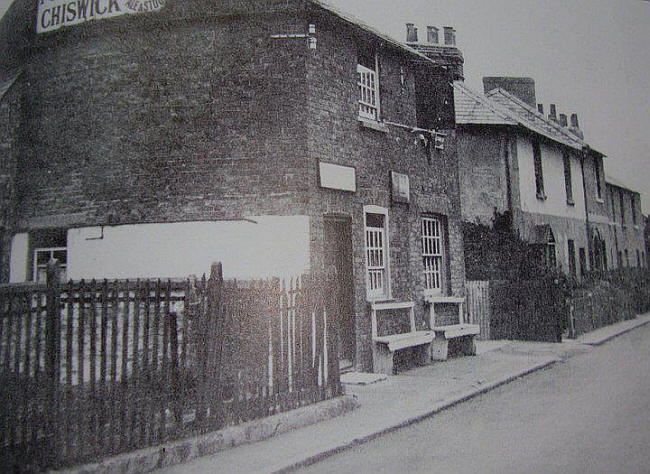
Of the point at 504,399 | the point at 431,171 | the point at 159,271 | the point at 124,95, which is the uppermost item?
the point at 124,95

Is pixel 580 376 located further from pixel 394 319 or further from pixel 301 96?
pixel 301 96

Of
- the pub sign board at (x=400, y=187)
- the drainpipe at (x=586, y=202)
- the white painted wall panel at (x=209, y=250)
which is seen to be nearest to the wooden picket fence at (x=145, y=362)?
the white painted wall panel at (x=209, y=250)

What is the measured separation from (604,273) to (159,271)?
16.3m

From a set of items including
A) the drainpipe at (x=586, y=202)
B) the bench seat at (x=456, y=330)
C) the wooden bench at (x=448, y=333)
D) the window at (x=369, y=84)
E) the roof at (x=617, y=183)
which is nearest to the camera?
the window at (x=369, y=84)

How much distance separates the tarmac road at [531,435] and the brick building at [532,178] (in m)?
9.13

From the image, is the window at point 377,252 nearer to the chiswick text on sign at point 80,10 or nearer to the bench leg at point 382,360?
the bench leg at point 382,360

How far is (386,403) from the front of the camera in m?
7.75

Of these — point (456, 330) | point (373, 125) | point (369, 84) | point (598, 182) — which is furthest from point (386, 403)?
point (598, 182)

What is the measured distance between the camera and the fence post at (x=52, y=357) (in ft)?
15.0

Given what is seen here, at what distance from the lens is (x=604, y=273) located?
63.3 feet

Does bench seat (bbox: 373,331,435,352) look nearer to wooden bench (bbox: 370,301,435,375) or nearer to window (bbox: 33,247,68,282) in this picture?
wooden bench (bbox: 370,301,435,375)

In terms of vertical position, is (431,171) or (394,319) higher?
(431,171)

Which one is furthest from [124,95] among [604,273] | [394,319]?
[604,273]

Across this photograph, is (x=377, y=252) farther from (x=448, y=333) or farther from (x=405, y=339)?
(x=448, y=333)
